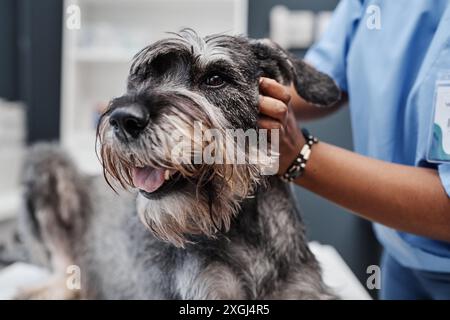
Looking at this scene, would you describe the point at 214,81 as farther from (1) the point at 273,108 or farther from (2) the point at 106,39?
(2) the point at 106,39

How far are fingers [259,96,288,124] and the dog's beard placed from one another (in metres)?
0.07

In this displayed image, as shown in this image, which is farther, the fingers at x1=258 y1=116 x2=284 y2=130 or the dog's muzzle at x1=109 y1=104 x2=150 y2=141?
the fingers at x1=258 y1=116 x2=284 y2=130

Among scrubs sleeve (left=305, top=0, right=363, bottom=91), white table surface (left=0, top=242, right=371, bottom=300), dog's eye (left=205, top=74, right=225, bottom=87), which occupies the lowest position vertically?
white table surface (left=0, top=242, right=371, bottom=300)

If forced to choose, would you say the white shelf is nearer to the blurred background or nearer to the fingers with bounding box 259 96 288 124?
the blurred background

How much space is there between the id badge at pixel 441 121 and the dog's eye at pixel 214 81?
0.36m

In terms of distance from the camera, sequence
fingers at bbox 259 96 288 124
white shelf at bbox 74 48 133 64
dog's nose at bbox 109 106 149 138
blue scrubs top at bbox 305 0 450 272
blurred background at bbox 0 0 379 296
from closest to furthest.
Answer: dog's nose at bbox 109 106 149 138, fingers at bbox 259 96 288 124, blue scrubs top at bbox 305 0 450 272, blurred background at bbox 0 0 379 296, white shelf at bbox 74 48 133 64

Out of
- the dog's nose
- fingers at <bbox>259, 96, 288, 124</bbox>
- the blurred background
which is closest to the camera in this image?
the dog's nose

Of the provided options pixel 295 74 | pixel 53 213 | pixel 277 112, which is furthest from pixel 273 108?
pixel 53 213

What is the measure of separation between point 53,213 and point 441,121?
912 mm

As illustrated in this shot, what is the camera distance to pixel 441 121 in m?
0.74

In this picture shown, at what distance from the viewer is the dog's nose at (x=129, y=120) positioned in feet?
2.01

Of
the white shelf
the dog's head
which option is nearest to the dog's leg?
the white shelf

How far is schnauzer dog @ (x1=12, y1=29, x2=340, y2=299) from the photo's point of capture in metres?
0.65

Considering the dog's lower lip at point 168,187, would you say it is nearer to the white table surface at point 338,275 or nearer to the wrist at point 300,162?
the wrist at point 300,162
